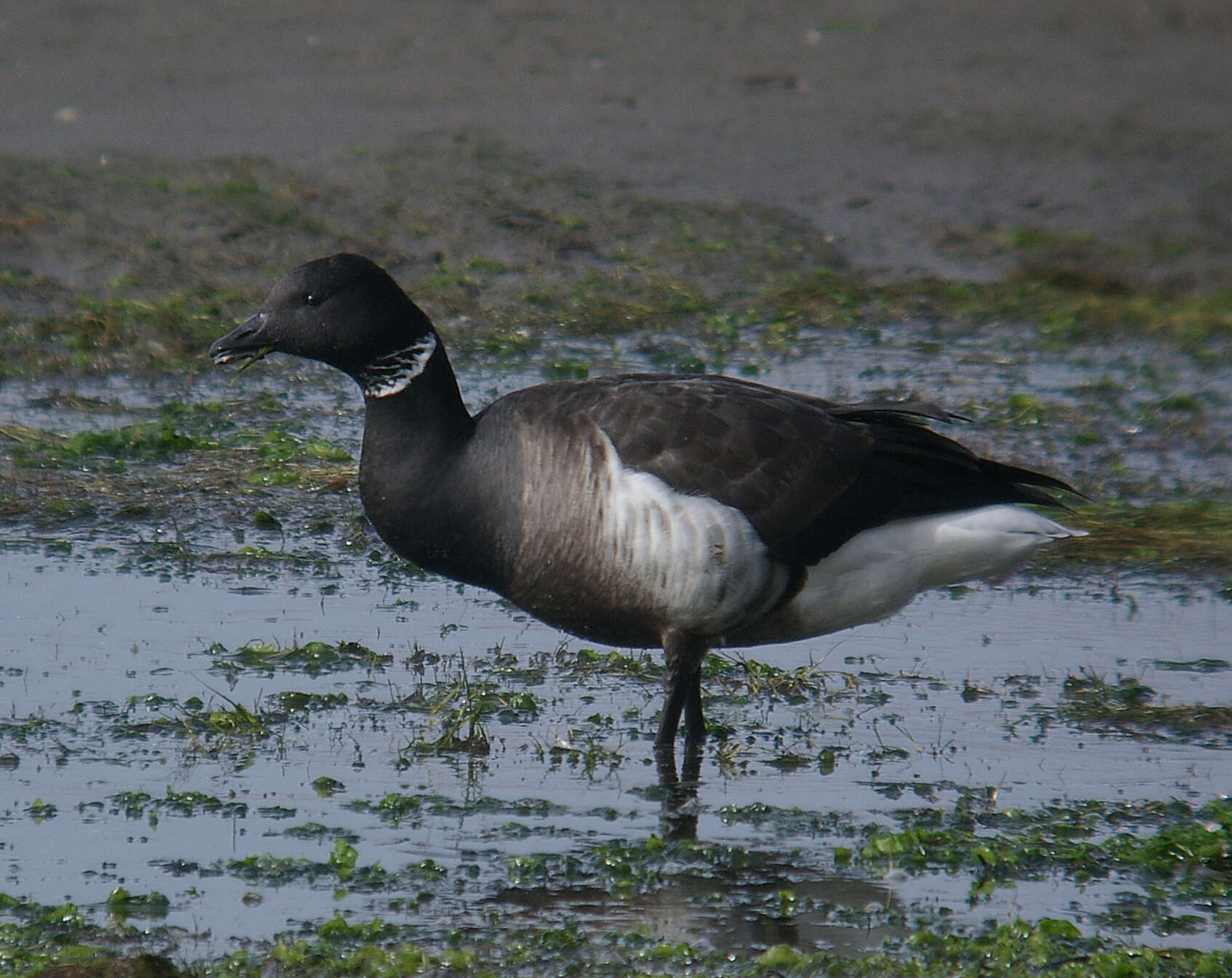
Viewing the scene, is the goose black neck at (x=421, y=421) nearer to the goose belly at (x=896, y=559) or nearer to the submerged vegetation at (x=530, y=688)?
the submerged vegetation at (x=530, y=688)

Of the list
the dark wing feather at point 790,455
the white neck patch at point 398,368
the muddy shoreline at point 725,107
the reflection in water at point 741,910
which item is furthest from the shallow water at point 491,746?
the muddy shoreline at point 725,107

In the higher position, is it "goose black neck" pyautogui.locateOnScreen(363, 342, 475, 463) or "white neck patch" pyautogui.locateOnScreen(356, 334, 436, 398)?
"white neck patch" pyautogui.locateOnScreen(356, 334, 436, 398)

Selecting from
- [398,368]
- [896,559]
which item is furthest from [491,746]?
[896,559]

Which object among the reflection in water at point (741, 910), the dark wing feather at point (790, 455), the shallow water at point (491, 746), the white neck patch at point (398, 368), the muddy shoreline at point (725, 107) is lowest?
the reflection in water at point (741, 910)

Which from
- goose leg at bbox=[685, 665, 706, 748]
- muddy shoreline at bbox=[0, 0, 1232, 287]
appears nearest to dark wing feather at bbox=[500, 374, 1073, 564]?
goose leg at bbox=[685, 665, 706, 748]

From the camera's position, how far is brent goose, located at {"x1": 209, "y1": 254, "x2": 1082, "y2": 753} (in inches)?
234

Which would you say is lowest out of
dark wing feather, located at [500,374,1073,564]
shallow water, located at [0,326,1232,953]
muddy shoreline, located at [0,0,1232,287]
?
shallow water, located at [0,326,1232,953]

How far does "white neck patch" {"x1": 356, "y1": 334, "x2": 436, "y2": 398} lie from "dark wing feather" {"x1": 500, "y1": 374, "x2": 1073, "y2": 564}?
371 mm

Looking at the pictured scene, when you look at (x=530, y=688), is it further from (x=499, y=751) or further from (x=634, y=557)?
(x=634, y=557)

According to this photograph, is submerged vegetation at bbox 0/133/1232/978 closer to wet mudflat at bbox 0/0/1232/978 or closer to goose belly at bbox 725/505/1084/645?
wet mudflat at bbox 0/0/1232/978

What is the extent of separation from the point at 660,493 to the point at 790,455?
1.80 feet

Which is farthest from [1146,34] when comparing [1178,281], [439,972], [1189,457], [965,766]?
[439,972]

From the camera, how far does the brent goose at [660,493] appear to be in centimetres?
595

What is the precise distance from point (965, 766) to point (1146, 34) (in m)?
12.1
